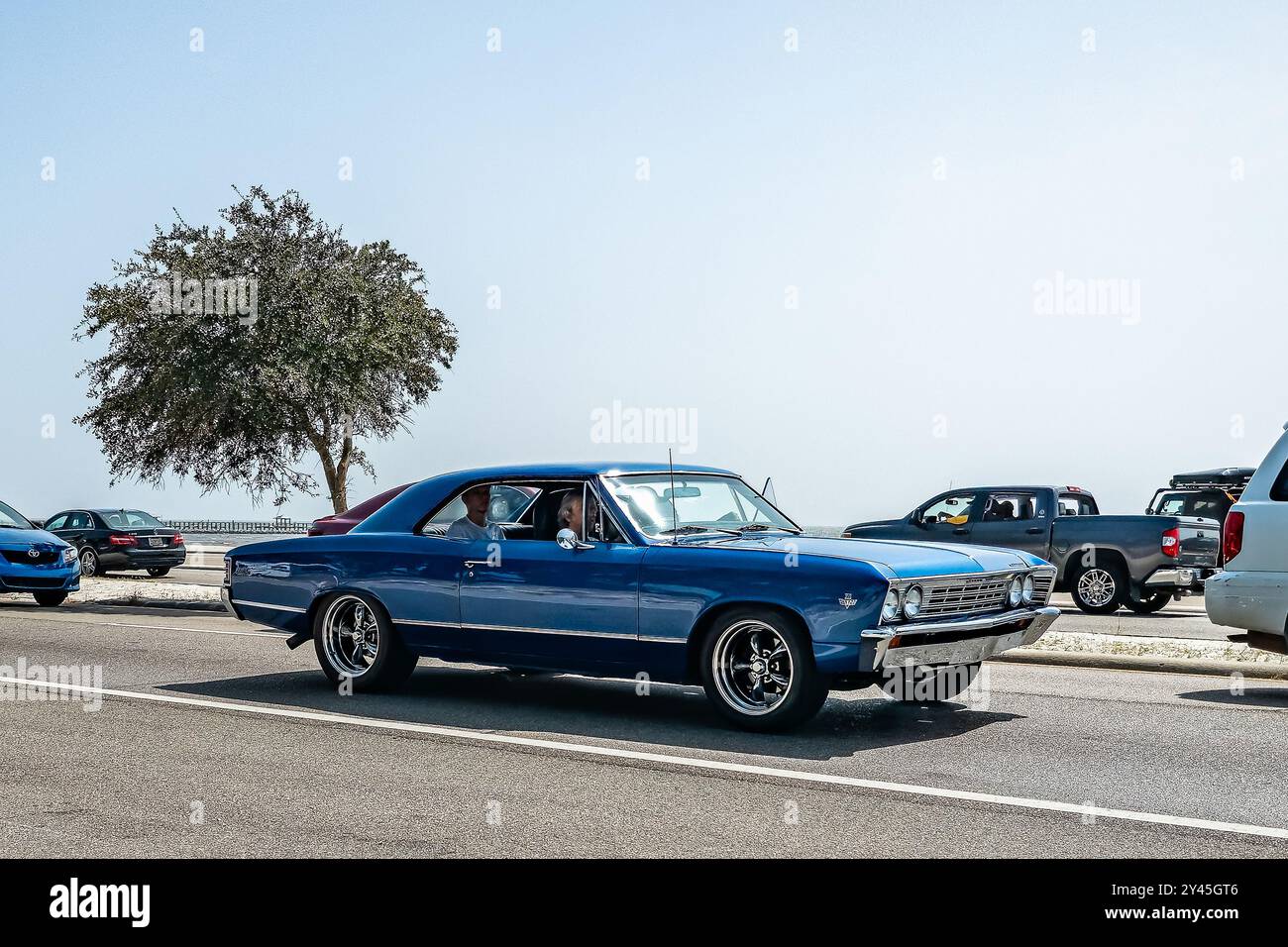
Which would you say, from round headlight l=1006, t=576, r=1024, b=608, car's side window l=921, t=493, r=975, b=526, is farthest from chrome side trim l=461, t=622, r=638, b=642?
car's side window l=921, t=493, r=975, b=526

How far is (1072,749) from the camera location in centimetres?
784

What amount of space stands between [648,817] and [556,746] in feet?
5.95

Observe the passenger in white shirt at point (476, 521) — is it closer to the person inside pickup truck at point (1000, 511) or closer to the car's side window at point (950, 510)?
the car's side window at point (950, 510)

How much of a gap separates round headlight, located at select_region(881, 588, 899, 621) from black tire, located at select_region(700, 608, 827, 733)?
47 cm

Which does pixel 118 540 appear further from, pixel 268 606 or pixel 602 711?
pixel 602 711

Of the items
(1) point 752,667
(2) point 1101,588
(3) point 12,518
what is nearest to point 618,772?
(1) point 752,667

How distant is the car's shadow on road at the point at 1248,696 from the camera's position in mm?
9695

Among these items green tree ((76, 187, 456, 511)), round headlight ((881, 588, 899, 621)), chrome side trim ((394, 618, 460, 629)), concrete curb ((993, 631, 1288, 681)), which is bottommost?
concrete curb ((993, 631, 1288, 681))

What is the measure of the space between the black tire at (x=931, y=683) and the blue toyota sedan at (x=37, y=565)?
13503 mm

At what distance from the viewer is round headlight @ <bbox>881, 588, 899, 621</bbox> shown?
7836 mm

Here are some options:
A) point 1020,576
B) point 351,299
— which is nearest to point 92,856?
point 1020,576

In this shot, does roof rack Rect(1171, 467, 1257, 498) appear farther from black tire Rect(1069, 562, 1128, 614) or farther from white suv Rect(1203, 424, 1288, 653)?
white suv Rect(1203, 424, 1288, 653)

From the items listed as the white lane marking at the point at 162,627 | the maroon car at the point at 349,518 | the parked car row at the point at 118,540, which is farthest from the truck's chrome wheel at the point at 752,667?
the parked car row at the point at 118,540

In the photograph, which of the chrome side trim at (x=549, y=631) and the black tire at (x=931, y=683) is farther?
the black tire at (x=931, y=683)
